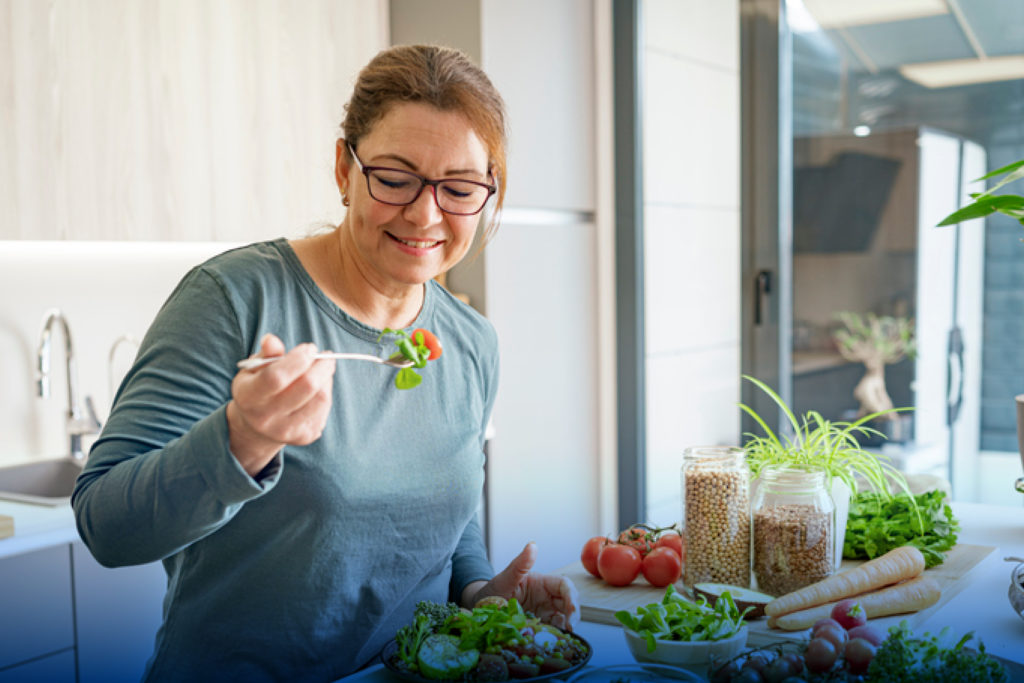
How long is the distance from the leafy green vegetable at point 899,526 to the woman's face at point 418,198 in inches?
31.7

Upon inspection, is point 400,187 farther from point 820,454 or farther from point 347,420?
point 820,454

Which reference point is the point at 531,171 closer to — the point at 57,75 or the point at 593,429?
the point at 593,429

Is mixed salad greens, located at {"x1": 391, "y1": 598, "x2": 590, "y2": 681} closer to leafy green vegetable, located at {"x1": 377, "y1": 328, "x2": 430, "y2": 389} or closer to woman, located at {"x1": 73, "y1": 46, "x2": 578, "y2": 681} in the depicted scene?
woman, located at {"x1": 73, "y1": 46, "x2": 578, "y2": 681}

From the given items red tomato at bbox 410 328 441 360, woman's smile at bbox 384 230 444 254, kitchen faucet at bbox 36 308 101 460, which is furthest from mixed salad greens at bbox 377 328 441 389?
kitchen faucet at bbox 36 308 101 460

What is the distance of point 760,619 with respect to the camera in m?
1.33

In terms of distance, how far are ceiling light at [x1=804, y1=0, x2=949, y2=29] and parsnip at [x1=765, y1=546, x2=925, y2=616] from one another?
2.22 meters

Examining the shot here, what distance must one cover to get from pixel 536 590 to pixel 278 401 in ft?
1.79

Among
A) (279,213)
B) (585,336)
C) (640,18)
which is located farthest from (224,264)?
(640,18)

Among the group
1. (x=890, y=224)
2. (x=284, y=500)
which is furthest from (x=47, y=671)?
(x=890, y=224)

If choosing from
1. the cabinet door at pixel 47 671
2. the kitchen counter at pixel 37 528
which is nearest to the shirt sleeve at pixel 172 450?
the kitchen counter at pixel 37 528

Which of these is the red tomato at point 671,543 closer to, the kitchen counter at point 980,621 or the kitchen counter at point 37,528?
the kitchen counter at point 980,621

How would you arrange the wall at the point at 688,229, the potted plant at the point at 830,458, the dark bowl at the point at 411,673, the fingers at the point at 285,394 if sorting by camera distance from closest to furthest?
the fingers at the point at 285,394
the dark bowl at the point at 411,673
the potted plant at the point at 830,458
the wall at the point at 688,229

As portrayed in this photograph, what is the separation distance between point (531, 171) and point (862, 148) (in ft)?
3.65

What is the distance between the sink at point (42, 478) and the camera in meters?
2.46
